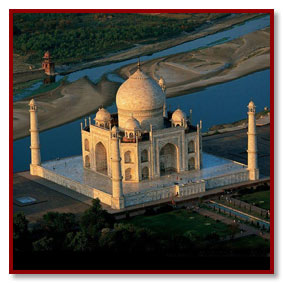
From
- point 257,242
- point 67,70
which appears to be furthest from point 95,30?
point 257,242

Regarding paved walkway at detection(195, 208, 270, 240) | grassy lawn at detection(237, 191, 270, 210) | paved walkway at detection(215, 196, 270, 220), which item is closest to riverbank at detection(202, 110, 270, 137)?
grassy lawn at detection(237, 191, 270, 210)

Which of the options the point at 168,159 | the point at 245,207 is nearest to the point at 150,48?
the point at 168,159

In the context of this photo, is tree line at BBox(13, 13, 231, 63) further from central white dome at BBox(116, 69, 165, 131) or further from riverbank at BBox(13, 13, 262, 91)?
central white dome at BBox(116, 69, 165, 131)

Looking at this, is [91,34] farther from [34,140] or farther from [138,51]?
[34,140]

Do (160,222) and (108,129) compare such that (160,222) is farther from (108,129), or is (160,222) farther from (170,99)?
(170,99)

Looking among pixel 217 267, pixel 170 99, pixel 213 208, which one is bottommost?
pixel 217 267

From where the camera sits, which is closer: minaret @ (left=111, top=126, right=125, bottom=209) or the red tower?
minaret @ (left=111, top=126, right=125, bottom=209)
